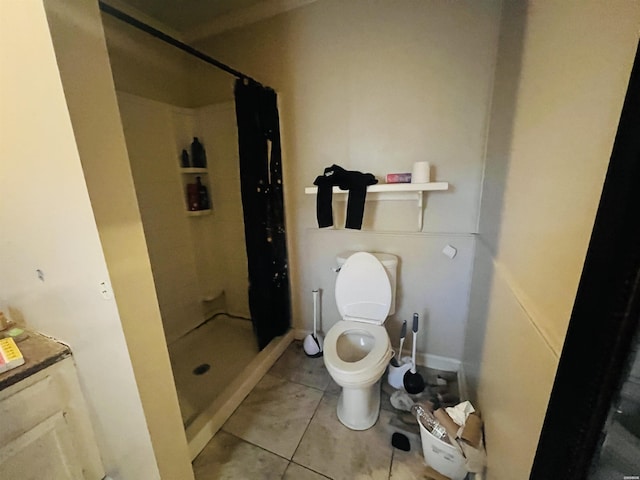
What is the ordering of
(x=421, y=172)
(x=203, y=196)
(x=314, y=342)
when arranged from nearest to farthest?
(x=421, y=172) → (x=314, y=342) → (x=203, y=196)

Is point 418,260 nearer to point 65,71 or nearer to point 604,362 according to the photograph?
point 604,362

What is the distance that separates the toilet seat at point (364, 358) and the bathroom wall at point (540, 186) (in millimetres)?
460

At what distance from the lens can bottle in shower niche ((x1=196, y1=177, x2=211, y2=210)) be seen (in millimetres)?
2156

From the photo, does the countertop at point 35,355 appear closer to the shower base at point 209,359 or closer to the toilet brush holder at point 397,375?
the shower base at point 209,359

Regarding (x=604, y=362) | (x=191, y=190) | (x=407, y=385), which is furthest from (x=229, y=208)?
(x=604, y=362)

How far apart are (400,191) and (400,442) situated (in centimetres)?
136

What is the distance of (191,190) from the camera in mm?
2117

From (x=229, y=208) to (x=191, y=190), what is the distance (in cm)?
33

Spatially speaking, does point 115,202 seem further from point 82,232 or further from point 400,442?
point 400,442

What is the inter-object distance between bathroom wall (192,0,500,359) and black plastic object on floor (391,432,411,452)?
2.03ft

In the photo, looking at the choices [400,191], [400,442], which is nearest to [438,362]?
[400,442]

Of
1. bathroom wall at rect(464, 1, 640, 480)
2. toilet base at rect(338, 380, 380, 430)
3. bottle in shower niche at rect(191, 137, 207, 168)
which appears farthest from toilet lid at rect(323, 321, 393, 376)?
bottle in shower niche at rect(191, 137, 207, 168)

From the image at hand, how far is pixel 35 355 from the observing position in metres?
0.88

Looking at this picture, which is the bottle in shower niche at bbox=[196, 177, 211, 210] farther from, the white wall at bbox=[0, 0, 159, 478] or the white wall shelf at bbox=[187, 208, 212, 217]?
the white wall at bbox=[0, 0, 159, 478]
